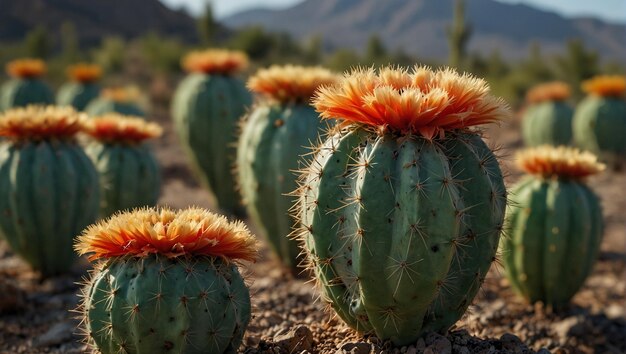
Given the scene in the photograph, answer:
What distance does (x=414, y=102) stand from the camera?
2467mm

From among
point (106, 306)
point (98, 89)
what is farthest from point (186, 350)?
point (98, 89)

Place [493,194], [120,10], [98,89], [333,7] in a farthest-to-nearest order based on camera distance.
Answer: [333,7], [120,10], [98,89], [493,194]

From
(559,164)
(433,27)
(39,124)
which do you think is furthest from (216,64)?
(433,27)

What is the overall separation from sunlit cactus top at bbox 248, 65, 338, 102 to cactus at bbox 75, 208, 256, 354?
1.95 metres

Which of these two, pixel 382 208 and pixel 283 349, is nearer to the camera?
pixel 382 208

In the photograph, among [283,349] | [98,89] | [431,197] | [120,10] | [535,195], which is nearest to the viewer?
[431,197]

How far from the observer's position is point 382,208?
2.44 meters

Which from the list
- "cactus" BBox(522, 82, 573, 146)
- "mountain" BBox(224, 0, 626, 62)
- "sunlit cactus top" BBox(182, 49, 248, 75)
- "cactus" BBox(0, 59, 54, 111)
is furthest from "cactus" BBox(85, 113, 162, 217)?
"mountain" BBox(224, 0, 626, 62)

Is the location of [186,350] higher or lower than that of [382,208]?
lower

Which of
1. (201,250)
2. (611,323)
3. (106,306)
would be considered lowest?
(611,323)

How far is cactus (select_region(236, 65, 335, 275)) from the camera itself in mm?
4484

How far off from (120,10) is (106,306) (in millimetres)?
33389

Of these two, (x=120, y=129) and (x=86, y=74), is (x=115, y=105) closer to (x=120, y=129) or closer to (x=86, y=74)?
(x=86, y=74)

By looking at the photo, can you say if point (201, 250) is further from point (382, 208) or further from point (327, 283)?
point (382, 208)
